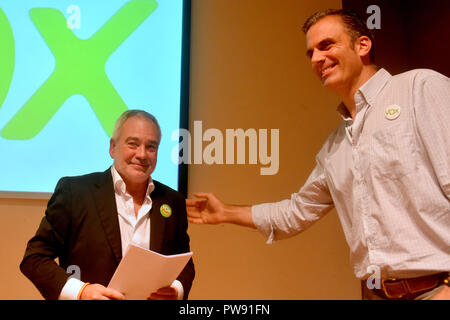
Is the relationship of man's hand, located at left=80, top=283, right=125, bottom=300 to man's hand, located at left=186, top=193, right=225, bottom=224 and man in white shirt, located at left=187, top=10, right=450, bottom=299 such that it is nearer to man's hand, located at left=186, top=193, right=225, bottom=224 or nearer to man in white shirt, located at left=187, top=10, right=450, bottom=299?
man's hand, located at left=186, top=193, right=225, bottom=224

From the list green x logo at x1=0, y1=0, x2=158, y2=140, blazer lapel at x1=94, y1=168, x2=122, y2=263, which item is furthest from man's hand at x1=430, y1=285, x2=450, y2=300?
green x logo at x1=0, y1=0, x2=158, y2=140

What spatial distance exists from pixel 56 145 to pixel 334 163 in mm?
1496

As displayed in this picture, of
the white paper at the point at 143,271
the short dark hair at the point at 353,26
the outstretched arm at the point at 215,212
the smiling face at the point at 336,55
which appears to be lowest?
the white paper at the point at 143,271

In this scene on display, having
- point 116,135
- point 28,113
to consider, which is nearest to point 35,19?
point 28,113

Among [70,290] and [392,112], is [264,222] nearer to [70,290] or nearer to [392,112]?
[392,112]

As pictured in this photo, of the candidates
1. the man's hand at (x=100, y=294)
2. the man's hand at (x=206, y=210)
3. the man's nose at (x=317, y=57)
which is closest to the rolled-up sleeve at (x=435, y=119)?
the man's nose at (x=317, y=57)

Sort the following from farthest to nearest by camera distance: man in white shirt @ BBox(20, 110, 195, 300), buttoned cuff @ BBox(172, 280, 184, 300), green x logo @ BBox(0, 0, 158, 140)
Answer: green x logo @ BBox(0, 0, 158, 140), buttoned cuff @ BBox(172, 280, 184, 300), man in white shirt @ BBox(20, 110, 195, 300)

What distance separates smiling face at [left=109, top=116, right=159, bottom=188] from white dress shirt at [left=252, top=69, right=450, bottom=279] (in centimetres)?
76

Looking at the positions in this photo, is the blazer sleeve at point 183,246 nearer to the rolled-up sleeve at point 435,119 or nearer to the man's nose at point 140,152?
the man's nose at point 140,152

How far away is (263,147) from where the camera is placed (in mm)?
2381

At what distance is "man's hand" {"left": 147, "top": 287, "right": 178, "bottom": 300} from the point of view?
4.51ft

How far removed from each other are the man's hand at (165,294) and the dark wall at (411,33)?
1.87 m

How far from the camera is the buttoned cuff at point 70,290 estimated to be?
124 cm
